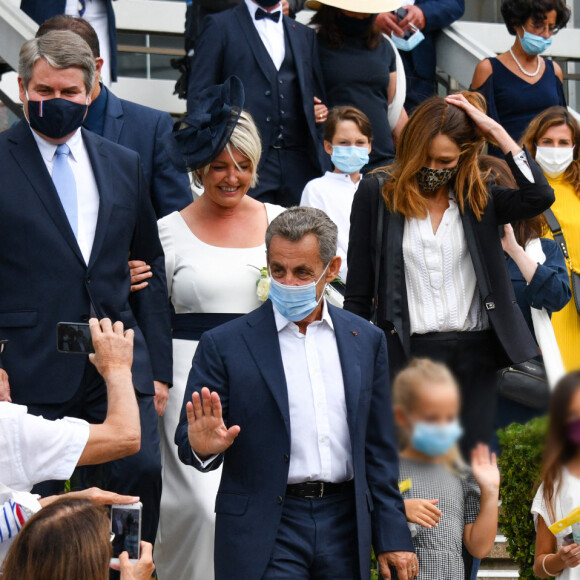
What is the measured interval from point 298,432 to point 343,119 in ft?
11.4

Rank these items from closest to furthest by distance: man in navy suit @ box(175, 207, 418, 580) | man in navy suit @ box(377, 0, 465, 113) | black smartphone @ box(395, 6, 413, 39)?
1. man in navy suit @ box(175, 207, 418, 580)
2. black smartphone @ box(395, 6, 413, 39)
3. man in navy suit @ box(377, 0, 465, 113)

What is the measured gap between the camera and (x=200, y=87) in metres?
6.77

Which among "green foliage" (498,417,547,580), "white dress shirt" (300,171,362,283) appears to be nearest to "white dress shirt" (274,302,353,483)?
"green foliage" (498,417,547,580)

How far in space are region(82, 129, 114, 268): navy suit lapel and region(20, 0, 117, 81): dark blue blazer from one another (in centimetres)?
287

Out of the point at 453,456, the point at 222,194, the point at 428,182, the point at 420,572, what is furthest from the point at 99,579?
the point at 222,194

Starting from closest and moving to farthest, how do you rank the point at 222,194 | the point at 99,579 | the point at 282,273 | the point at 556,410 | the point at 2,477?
1. the point at 556,410
2. the point at 99,579
3. the point at 2,477
4. the point at 282,273
5. the point at 222,194

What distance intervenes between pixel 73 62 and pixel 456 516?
2186 mm

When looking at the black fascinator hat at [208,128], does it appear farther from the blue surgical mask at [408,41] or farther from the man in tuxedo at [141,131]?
the blue surgical mask at [408,41]

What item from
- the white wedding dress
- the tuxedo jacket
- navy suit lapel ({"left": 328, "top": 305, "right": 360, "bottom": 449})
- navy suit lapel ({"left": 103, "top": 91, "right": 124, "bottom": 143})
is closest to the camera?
navy suit lapel ({"left": 328, "top": 305, "right": 360, "bottom": 449})

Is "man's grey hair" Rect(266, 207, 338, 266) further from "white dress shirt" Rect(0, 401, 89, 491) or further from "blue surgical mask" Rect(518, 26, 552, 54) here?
"blue surgical mask" Rect(518, 26, 552, 54)

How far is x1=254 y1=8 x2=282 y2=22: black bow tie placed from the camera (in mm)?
6965

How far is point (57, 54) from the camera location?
14.5 ft

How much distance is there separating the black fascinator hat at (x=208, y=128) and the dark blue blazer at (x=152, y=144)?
182 mm

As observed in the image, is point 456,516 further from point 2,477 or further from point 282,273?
point 2,477
